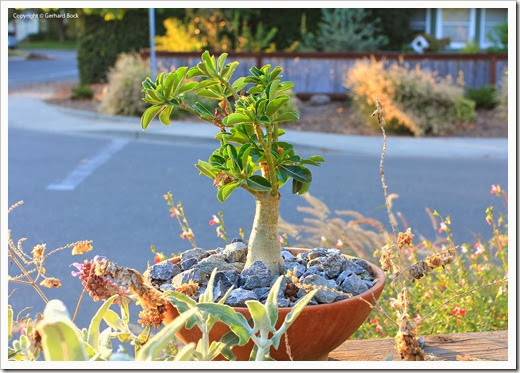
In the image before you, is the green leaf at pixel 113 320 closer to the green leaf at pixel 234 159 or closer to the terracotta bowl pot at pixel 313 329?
the terracotta bowl pot at pixel 313 329

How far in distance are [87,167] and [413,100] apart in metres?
6.23

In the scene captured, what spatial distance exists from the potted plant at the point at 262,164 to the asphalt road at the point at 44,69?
2176 centimetres

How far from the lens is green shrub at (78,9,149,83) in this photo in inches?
818

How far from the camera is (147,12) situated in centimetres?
2084

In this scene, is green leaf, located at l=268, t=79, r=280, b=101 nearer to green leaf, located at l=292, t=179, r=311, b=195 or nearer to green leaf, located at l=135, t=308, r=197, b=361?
green leaf, located at l=292, t=179, r=311, b=195

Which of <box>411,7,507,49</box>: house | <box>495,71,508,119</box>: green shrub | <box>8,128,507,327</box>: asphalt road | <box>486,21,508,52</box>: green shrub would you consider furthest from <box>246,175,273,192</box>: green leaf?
<box>411,7,507,49</box>: house

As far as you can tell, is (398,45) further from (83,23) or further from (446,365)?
(446,365)

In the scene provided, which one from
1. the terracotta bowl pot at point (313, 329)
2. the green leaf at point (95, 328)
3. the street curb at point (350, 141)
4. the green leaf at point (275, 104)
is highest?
the green leaf at point (275, 104)

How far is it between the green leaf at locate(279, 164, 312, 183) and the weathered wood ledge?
0.51 metres

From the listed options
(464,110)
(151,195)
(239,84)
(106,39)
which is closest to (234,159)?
(239,84)

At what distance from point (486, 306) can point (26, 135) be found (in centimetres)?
1151

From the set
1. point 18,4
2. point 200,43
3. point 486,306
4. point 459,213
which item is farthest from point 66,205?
point 200,43

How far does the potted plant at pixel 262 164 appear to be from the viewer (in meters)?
1.98

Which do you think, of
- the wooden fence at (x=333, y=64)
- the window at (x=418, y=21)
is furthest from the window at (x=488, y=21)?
the wooden fence at (x=333, y=64)
